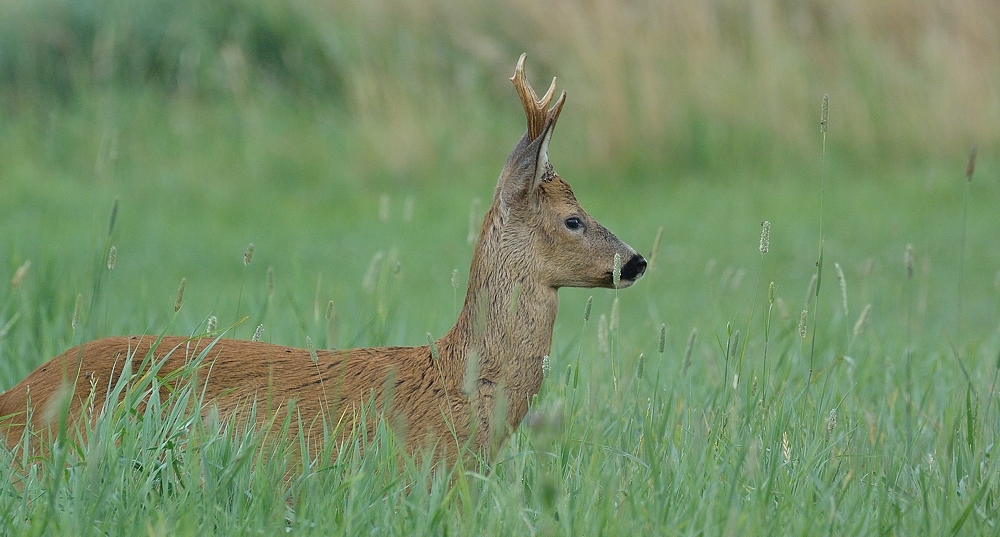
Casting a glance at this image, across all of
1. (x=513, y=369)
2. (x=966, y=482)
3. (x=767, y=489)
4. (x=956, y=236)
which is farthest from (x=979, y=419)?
(x=956, y=236)

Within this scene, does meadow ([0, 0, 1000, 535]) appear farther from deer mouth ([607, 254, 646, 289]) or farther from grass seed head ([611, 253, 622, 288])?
grass seed head ([611, 253, 622, 288])

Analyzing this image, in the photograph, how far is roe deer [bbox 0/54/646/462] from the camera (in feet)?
11.4

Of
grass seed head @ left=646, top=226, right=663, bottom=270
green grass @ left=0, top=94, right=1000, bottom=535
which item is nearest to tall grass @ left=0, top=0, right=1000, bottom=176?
green grass @ left=0, top=94, right=1000, bottom=535

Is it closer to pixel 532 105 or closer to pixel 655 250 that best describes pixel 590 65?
pixel 655 250

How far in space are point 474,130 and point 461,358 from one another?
7600mm

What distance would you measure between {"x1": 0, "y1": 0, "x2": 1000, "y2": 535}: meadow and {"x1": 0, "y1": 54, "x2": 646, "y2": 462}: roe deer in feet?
0.39

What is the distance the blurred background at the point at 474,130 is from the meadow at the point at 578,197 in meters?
0.03

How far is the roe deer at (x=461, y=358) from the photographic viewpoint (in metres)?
3.48

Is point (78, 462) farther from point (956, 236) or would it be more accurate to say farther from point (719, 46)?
point (719, 46)

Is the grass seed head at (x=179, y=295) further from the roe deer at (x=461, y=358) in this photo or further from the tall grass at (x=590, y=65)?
the tall grass at (x=590, y=65)

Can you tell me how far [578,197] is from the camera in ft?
33.2

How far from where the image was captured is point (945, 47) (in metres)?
11.4

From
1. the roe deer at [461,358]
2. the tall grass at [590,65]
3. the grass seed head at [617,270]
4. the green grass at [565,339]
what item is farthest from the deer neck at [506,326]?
the tall grass at [590,65]

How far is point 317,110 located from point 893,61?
500cm
